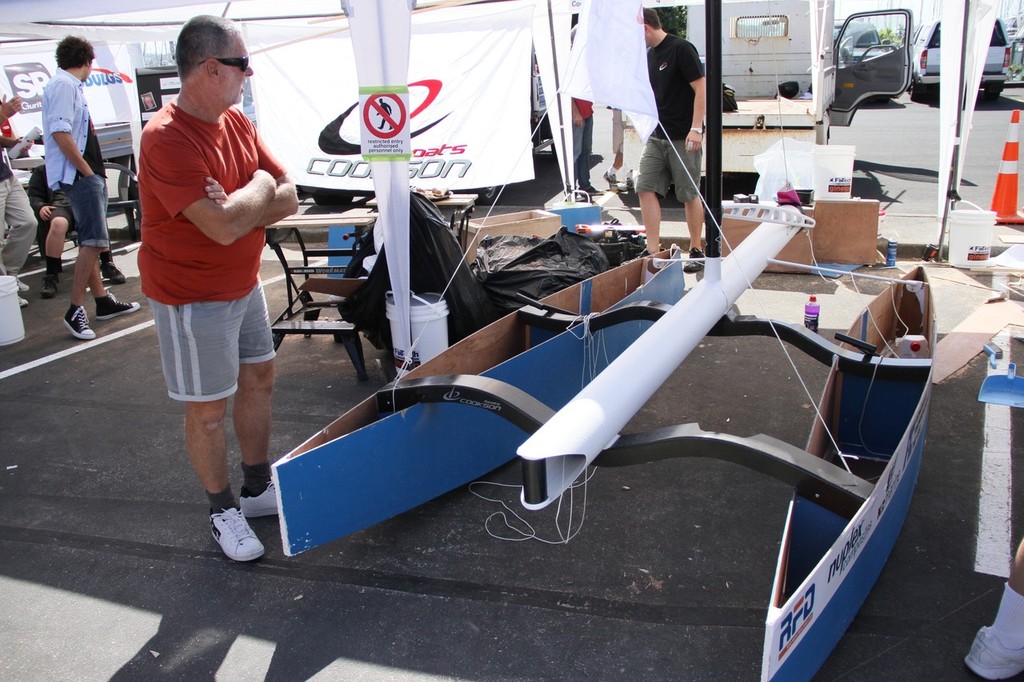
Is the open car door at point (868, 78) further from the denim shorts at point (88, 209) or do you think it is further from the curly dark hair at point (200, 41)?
the curly dark hair at point (200, 41)

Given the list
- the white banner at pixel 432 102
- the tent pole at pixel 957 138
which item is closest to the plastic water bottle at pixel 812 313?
the tent pole at pixel 957 138

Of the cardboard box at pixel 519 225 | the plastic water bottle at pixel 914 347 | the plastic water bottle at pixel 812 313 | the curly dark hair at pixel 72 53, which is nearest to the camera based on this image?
the plastic water bottle at pixel 914 347

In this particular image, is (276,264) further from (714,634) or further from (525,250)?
(714,634)

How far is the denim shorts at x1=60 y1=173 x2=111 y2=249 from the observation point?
5688 millimetres

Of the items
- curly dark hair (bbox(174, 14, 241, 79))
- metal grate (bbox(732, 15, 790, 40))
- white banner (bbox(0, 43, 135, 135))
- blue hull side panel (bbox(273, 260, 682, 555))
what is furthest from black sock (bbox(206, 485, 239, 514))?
metal grate (bbox(732, 15, 790, 40))

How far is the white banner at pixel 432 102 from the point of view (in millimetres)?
8945

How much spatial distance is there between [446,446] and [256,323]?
88cm

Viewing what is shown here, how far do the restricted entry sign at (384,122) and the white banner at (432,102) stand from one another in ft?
17.0

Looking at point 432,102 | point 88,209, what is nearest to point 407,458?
point 88,209

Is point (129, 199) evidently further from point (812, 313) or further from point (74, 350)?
point (812, 313)

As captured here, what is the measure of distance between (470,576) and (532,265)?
2.33 m

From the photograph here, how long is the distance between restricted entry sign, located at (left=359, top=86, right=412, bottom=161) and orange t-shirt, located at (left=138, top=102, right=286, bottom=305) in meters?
0.67

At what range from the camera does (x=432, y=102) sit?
9172 mm

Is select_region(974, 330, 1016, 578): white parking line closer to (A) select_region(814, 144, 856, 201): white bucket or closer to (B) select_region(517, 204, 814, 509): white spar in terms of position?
(B) select_region(517, 204, 814, 509): white spar
